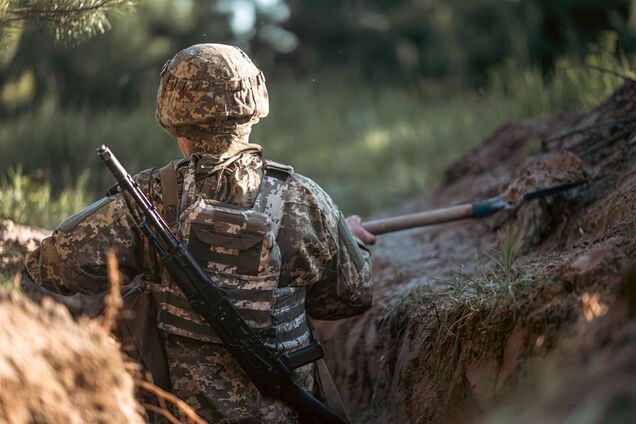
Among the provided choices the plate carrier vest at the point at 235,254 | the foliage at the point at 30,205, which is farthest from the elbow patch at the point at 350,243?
the foliage at the point at 30,205

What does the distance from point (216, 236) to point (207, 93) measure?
0.52 metres

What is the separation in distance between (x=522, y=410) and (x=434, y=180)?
5.65 meters

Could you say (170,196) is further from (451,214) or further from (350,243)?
(451,214)

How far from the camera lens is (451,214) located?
15.0ft

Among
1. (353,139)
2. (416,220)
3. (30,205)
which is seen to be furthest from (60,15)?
(353,139)

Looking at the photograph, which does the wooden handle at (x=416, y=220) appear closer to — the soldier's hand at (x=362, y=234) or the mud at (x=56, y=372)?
the soldier's hand at (x=362, y=234)

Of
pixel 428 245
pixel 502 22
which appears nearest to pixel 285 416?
pixel 428 245

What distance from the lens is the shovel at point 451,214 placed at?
4.33 m

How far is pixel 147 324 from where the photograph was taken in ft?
10.4

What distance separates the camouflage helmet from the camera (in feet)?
10.4

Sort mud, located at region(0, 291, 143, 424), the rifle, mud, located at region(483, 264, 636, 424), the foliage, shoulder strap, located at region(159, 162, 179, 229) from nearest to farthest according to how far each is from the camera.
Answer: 1. mud, located at region(483, 264, 636, 424)
2. mud, located at region(0, 291, 143, 424)
3. the rifle
4. shoulder strap, located at region(159, 162, 179, 229)
5. the foliage

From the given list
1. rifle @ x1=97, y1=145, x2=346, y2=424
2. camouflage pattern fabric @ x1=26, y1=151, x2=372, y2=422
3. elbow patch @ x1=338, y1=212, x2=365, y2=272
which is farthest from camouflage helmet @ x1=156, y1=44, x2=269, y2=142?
elbow patch @ x1=338, y1=212, x2=365, y2=272

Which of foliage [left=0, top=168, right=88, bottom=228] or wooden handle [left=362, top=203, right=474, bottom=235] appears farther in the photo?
foliage [left=0, top=168, right=88, bottom=228]

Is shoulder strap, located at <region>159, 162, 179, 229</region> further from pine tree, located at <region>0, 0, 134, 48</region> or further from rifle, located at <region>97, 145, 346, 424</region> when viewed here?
pine tree, located at <region>0, 0, 134, 48</region>
